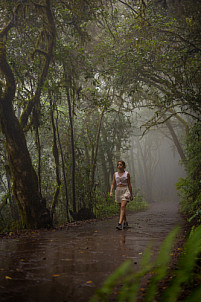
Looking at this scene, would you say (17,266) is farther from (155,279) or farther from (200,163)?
(200,163)

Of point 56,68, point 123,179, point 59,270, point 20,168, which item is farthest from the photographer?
point 56,68

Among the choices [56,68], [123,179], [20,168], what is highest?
[56,68]

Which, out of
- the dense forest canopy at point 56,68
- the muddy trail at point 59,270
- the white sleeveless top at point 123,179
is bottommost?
the muddy trail at point 59,270

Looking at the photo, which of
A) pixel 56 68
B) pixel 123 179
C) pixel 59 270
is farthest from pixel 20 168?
pixel 59 270

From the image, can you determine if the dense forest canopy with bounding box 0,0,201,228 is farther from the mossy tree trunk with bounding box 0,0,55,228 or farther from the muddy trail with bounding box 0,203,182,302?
the muddy trail with bounding box 0,203,182,302

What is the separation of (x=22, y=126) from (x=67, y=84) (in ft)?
8.59

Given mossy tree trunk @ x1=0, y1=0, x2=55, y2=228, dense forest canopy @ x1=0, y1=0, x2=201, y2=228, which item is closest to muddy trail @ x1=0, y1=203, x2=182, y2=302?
mossy tree trunk @ x1=0, y1=0, x2=55, y2=228

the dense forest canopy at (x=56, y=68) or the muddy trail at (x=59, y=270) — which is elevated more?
the dense forest canopy at (x=56, y=68)

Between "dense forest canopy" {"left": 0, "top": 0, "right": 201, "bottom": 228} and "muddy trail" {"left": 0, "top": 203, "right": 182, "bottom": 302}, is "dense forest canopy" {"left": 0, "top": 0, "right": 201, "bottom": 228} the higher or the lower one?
the higher one

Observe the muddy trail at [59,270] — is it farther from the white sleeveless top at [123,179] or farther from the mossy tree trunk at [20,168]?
the mossy tree trunk at [20,168]

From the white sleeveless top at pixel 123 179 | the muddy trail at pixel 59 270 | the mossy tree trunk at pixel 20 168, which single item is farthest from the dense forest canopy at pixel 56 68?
the muddy trail at pixel 59 270

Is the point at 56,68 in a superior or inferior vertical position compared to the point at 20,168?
superior

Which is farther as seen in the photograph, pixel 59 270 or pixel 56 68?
pixel 56 68

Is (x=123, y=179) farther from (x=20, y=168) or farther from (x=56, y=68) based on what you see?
(x=56, y=68)
